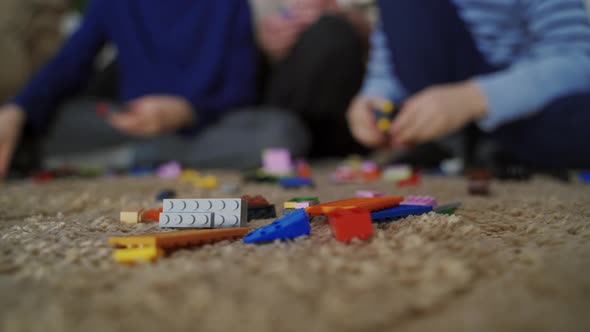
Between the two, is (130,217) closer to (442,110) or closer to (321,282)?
(321,282)

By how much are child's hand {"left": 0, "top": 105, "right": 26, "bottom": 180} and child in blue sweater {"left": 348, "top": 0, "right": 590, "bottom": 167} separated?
828mm

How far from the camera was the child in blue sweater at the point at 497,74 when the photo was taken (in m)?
0.80

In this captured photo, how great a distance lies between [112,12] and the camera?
128 cm

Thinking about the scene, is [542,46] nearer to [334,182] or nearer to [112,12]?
[334,182]

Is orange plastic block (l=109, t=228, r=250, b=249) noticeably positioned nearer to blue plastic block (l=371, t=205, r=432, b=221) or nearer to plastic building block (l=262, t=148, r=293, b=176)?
blue plastic block (l=371, t=205, r=432, b=221)

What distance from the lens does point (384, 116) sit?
0.93m

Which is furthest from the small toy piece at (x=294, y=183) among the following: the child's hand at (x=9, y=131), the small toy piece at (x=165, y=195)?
the child's hand at (x=9, y=131)

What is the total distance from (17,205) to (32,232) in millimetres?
246

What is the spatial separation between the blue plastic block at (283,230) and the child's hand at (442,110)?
0.54 meters

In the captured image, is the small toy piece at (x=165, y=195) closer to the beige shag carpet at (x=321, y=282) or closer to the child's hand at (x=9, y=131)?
the beige shag carpet at (x=321, y=282)

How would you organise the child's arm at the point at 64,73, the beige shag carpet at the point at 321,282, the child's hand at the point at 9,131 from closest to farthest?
the beige shag carpet at the point at 321,282 → the child's hand at the point at 9,131 → the child's arm at the point at 64,73

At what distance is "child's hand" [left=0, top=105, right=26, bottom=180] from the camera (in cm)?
104

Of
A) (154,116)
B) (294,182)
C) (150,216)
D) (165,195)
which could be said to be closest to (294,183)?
(294,182)

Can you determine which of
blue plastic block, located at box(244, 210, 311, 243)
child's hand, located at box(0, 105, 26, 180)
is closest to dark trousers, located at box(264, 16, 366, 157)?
child's hand, located at box(0, 105, 26, 180)
